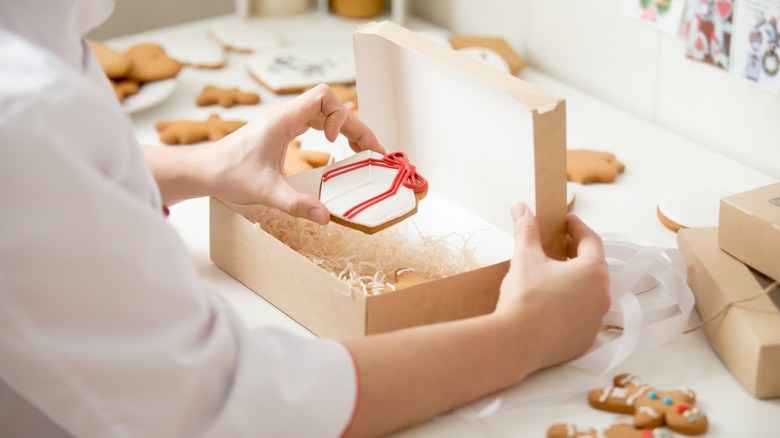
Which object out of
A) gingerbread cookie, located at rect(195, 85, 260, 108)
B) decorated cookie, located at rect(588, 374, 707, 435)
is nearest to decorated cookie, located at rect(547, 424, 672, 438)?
decorated cookie, located at rect(588, 374, 707, 435)

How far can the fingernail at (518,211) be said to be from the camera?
0.82 metres

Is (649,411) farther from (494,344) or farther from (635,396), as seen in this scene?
(494,344)

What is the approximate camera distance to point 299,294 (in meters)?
0.84

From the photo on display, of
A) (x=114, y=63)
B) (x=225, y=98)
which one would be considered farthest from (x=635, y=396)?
(x=114, y=63)

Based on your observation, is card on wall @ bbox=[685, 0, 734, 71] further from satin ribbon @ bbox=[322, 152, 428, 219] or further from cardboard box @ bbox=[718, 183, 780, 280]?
satin ribbon @ bbox=[322, 152, 428, 219]

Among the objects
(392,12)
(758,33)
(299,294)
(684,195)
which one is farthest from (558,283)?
(392,12)

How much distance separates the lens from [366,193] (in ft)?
3.26

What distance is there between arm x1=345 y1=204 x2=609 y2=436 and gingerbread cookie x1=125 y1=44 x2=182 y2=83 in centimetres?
84

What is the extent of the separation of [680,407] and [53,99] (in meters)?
0.55

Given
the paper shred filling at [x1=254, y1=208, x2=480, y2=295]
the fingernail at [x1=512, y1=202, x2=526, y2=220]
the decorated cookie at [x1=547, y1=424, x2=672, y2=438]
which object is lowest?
the decorated cookie at [x1=547, y1=424, x2=672, y2=438]

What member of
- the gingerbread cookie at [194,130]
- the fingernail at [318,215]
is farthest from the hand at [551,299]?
the gingerbread cookie at [194,130]

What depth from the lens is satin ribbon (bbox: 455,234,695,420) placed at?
0.74 metres

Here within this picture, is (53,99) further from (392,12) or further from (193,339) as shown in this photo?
(392,12)

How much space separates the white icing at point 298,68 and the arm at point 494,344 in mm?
735
